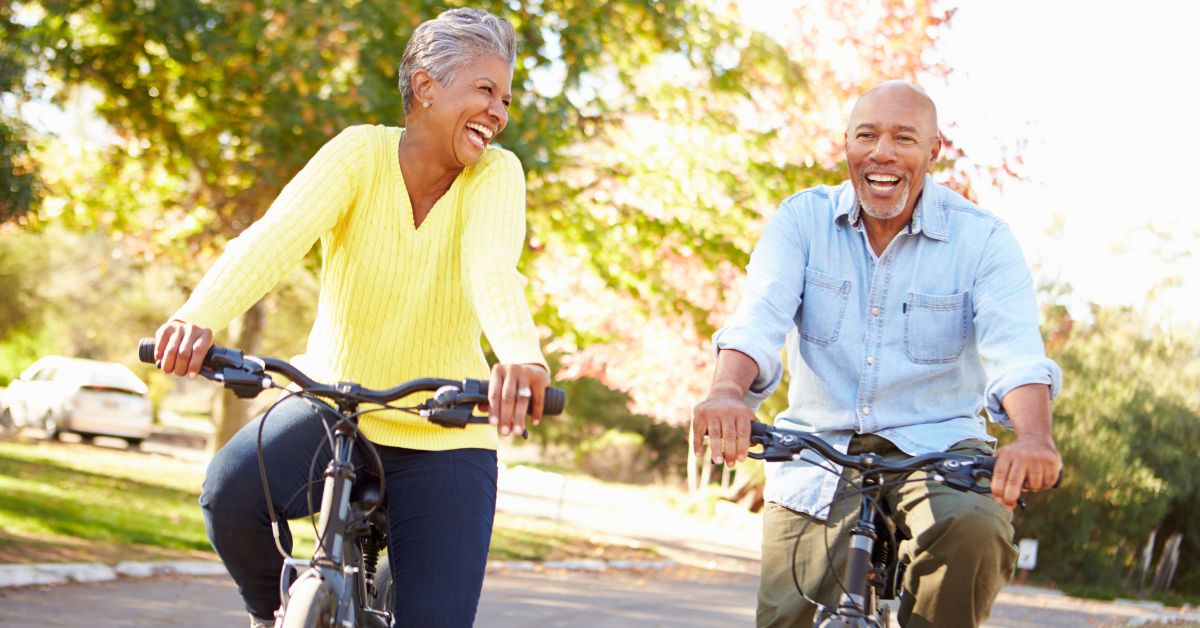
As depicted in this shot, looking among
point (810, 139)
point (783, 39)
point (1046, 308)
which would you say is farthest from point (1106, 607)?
point (783, 39)

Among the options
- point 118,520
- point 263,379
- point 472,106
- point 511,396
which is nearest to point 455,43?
point 472,106

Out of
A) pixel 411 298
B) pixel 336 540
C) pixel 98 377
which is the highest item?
pixel 411 298

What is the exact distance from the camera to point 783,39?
1562 centimetres

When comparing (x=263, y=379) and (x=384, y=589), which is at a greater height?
(x=263, y=379)

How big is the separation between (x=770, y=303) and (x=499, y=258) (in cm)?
79

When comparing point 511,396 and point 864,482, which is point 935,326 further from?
point 511,396

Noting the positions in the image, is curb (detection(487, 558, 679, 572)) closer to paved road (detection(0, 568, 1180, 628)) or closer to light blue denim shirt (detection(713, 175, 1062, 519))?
paved road (detection(0, 568, 1180, 628))

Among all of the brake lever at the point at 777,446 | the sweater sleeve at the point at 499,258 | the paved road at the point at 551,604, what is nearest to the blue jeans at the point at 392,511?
the sweater sleeve at the point at 499,258

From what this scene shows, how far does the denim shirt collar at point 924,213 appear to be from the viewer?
10.5ft

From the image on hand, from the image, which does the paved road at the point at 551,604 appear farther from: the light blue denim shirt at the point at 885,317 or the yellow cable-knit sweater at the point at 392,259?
the light blue denim shirt at the point at 885,317

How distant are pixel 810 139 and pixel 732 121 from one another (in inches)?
49.3

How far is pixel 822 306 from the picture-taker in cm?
321

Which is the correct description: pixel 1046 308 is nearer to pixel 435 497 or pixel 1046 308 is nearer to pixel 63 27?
pixel 63 27

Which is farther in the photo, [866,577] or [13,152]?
[13,152]
